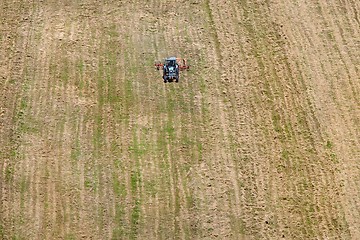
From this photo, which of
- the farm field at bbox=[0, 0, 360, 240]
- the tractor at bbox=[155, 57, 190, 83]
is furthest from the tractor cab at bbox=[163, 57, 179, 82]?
the farm field at bbox=[0, 0, 360, 240]

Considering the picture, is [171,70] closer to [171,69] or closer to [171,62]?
[171,69]

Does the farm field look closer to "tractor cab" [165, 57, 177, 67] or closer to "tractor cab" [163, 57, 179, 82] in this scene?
"tractor cab" [163, 57, 179, 82]

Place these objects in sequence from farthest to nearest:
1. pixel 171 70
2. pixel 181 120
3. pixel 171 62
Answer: pixel 171 62 < pixel 171 70 < pixel 181 120

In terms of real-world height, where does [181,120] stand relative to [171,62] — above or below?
below

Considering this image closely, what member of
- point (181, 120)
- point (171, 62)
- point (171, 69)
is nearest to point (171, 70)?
point (171, 69)

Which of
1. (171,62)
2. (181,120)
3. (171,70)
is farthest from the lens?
(171,62)

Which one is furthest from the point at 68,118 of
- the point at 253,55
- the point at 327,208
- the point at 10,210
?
the point at 327,208

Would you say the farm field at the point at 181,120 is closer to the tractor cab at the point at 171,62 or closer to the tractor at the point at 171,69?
the tractor at the point at 171,69

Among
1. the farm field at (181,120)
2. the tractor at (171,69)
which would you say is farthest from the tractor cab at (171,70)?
the farm field at (181,120)

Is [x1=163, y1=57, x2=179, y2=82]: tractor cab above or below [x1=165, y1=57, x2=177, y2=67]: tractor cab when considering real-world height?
below

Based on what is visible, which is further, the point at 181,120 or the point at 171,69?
the point at 171,69
